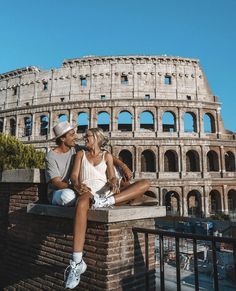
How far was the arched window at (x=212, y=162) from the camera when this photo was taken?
31.5 meters

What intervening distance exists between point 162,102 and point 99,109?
23.1ft

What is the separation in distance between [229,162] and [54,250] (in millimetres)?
32296

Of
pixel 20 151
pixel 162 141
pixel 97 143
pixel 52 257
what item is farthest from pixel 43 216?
pixel 162 141

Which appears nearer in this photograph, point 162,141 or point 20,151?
point 20,151

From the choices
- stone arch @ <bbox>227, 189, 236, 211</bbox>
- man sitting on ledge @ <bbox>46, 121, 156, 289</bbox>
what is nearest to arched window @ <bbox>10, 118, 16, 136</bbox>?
stone arch @ <bbox>227, 189, 236, 211</bbox>

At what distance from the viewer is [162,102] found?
103ft

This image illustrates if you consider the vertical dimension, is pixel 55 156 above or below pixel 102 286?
above

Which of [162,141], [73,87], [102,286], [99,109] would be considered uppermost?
[73,87]

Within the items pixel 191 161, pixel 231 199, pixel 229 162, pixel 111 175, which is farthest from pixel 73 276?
pixel 229 162

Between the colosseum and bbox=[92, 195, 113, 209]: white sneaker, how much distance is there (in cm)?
2603

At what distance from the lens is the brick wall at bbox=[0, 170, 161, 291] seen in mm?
3414

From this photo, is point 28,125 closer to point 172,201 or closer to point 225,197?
point 172,201

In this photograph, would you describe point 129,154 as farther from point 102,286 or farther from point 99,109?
point 102,286

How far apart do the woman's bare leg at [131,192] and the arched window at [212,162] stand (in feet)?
96.2
